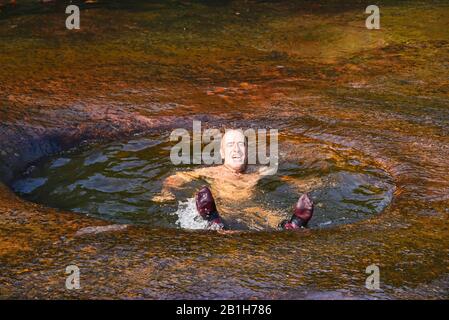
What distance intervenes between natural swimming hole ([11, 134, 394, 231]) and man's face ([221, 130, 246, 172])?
0.33 m

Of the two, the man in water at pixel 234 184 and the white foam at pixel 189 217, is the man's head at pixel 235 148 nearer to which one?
the man in water at pixel 234 184

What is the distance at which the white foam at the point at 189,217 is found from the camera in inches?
242

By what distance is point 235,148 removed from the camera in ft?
22.9

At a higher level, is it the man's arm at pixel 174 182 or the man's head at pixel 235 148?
the man's head at pixel 235 148

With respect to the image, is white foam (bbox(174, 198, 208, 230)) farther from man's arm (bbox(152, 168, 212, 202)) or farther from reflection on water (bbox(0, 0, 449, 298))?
man's arm (bbox(152, 168, 212, 202))

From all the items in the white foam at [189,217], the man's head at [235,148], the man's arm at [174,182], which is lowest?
the white foam at [189,217]

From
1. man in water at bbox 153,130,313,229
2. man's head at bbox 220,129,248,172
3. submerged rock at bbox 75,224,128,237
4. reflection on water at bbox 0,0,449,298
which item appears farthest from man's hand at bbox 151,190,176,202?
submerged rock at bbox 75,224,128,237

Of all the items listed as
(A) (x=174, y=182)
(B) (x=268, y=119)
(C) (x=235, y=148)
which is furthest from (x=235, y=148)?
(B) (x=268, y=119)

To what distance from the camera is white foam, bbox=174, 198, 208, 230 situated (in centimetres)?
614

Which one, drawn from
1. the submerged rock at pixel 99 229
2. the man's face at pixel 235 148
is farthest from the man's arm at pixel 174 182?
the submerged rock at pixel 99 229

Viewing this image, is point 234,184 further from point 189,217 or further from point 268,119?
point 268,119

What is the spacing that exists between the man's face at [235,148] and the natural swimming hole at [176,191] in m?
0.33

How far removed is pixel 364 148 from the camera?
302 inches
